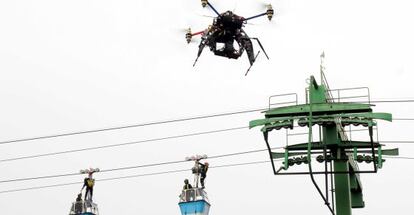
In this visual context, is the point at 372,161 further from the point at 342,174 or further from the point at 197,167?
the point at 197,167

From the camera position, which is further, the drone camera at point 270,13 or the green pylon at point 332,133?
the drone camera at point 270,13

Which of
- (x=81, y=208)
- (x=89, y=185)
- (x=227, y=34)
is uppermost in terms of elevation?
(x=227, y=34)

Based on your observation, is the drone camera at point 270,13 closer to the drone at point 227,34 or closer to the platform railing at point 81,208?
the drone at point 227,34

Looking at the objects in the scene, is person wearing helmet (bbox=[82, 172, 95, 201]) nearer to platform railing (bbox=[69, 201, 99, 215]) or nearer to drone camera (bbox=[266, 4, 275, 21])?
platform railing (bbox=[69, 201, 99, 215])

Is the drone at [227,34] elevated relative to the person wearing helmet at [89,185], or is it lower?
elevated

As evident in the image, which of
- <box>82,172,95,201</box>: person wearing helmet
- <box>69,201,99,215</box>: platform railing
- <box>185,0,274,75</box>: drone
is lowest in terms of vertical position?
<box>69,201,99,215</box>: platform railing

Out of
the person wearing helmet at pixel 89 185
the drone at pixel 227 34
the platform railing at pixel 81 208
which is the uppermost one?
the drone at pixel 227 34

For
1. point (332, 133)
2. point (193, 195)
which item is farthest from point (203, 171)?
point (332, 133)

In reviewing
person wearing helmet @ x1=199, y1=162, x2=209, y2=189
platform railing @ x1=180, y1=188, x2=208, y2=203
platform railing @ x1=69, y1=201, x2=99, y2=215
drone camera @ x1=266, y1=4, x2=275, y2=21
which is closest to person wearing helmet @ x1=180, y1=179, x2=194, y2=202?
platform railing @ x1=180, y1=188, x2=208, y2=203

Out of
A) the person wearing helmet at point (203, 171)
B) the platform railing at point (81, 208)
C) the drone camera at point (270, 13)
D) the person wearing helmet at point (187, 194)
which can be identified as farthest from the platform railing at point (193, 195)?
the drone camera at point (270, 13)

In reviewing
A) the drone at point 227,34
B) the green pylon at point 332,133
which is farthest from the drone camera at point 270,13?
the green pylon at point 332,133

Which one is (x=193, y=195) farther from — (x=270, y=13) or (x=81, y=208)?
(x=270, y=13)
